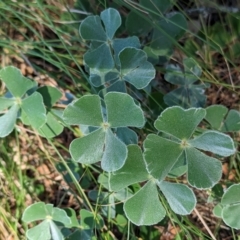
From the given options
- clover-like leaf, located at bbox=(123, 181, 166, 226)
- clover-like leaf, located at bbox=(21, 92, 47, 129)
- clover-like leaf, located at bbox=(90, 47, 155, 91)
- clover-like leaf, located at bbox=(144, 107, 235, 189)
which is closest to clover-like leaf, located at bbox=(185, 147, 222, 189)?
clover-like leaf, located at bbox=(144, 107, 235, 189)

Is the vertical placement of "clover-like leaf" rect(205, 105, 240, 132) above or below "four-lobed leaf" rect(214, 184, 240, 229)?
above

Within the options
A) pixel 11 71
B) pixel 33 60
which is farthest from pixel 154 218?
pixel 33 60

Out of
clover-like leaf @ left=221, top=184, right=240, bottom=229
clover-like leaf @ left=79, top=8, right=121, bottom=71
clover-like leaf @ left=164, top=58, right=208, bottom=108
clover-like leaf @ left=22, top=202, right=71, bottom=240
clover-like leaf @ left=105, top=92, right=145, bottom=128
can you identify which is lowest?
clover-like leaf @ left=22, top=202, right=71, bottom=240

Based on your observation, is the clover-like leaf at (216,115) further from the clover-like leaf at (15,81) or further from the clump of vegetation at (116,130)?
the clover-like leaf at (15,81)

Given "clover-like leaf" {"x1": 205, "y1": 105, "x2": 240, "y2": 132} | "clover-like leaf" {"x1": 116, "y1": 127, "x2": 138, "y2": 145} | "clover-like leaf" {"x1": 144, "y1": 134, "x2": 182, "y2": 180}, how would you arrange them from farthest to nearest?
"clover-like leaf" {"x1": 205, "y1": 105, "x2": 240, "y2": 132} → "clover-like leaf" {"x1": 116, "y1": 127, "x2": 138, "y2": 145} → "clover-like leaf" {"x1": 144, "y1": 134, "x2": 182, "y2": 180}

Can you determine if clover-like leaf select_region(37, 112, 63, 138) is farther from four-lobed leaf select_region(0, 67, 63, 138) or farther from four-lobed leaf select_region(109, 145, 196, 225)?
four-lobed leaf select_region(109, 145, 196, 225)

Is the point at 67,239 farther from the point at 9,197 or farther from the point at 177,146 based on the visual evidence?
the point at 177,146
